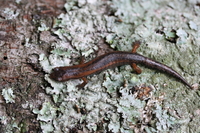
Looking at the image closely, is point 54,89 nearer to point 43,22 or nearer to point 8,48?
point 8,48

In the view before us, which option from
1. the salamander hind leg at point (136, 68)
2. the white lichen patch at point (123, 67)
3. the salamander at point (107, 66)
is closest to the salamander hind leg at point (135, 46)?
the salamander at point (107, 66)

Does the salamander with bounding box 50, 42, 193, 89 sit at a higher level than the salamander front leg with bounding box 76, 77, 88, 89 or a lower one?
higher

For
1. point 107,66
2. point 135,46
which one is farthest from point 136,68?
point 107,66

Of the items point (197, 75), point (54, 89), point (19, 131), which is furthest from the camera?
point (197, 75)

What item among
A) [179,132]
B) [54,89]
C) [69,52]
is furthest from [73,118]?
[179,132]

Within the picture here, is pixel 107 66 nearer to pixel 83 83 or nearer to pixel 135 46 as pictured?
pixel 83 83

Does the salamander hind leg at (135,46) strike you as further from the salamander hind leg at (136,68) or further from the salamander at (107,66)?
the salamander hind leg at (136,68)

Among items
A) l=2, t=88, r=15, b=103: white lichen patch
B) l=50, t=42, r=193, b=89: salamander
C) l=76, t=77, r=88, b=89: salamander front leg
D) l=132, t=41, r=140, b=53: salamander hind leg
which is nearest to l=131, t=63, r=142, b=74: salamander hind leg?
l=50, t=42, r=193, b=89: salamander

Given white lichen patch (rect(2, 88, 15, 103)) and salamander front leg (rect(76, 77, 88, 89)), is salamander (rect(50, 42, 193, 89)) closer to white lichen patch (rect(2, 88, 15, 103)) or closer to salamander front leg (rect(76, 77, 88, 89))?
salamander front leg (rect(76, 77, 88, 89))
